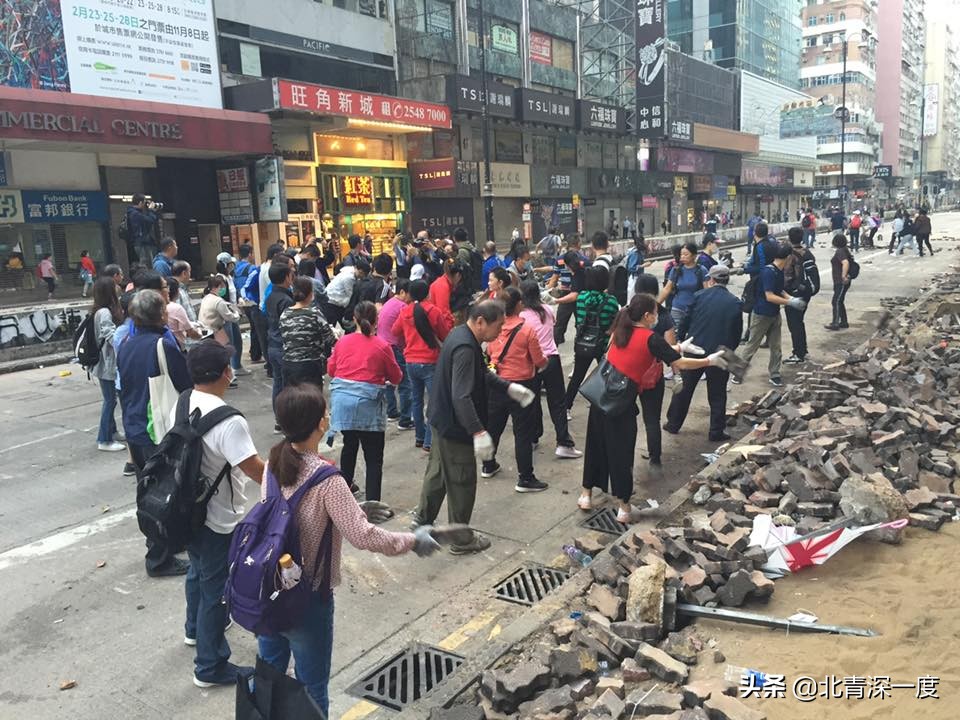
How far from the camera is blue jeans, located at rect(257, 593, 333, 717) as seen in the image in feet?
9.96

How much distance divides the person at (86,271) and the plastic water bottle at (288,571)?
2042 centimetres

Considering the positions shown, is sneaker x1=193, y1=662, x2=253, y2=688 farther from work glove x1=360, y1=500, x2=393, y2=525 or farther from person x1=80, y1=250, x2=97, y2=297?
person x1=80, y1=250, x2=97, y2=297

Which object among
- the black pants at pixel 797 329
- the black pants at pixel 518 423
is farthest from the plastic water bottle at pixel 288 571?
the black pants at pixel 797 329

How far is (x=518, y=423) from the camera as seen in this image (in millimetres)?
6684

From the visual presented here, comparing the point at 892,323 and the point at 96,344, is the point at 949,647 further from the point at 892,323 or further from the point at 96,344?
the point at 892,323

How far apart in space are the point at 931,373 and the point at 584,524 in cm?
547

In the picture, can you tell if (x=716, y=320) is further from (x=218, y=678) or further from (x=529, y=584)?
(x=218, y=678)

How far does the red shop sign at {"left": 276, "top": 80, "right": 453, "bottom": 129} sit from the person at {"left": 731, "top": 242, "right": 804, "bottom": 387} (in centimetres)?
1829

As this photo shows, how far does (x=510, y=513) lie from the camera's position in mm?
6387

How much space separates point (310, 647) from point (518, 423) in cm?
380

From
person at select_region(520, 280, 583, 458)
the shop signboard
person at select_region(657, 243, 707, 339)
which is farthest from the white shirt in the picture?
the shop signboard

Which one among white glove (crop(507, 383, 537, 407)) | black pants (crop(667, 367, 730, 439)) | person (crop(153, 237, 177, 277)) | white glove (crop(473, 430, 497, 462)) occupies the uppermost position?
person (crop(153, 237, 177, 277))

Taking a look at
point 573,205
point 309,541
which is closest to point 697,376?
point 309,541

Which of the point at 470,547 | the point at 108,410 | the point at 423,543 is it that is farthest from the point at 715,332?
the point at 108,410
